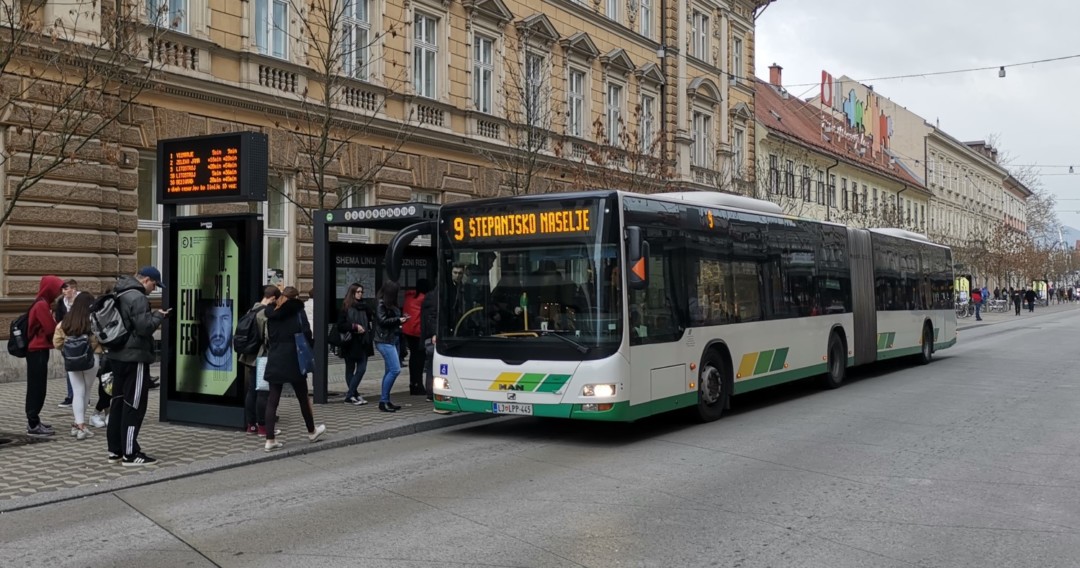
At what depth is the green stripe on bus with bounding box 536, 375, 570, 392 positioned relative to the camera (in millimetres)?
9680

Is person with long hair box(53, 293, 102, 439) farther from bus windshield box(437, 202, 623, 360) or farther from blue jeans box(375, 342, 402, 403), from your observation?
bus windshield box(437, 202, 623, 360)

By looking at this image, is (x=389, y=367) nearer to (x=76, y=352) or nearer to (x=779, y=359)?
(x=76, y=352)

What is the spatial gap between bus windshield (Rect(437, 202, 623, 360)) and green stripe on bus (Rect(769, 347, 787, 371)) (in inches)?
166

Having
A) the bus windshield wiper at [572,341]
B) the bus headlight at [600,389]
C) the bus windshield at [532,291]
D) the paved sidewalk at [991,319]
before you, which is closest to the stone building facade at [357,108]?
the bus windshield at [532,291]

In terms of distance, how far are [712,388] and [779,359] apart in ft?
6.83

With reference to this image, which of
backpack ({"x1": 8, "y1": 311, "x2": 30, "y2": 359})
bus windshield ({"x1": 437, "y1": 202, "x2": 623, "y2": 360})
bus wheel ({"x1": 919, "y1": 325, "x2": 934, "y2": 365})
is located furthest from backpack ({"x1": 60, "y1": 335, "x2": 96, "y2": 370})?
bus wheel ({"x1": 919, "y1": 325, "x2": 934, "y2": 365})

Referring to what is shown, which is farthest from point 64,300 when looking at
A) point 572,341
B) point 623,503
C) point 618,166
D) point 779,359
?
point 618,166

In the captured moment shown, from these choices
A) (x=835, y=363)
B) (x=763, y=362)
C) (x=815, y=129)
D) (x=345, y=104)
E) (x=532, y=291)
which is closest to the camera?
(x=532, y=291)

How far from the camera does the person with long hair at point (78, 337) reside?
31.9ft

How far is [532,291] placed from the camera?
32.6ft

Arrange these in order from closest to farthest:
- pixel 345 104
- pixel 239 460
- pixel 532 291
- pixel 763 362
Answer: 1. pixel 239 460
2. pixel 532 291
3. pixel 763 362
4. pixel 345 104

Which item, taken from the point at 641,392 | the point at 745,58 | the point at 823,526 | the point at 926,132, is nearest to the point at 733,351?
the point at 641,392

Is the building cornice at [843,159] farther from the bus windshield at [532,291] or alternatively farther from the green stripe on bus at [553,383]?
the green stripe on bus at [553,383]

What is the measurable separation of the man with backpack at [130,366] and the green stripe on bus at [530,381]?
3497 mm
